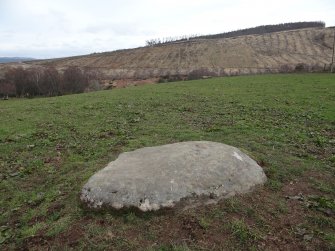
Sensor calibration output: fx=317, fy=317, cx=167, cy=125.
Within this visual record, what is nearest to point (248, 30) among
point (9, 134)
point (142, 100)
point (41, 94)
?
point (41, 94)

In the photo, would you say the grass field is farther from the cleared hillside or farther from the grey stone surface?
the cleared hillside

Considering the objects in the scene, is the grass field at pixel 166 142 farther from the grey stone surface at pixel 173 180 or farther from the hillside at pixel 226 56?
the hillside at pixel 226 56

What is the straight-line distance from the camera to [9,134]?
49.1 ft

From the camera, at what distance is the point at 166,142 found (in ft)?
40.8

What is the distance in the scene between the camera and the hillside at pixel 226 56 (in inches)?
3484

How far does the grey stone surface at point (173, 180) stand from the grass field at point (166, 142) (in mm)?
260

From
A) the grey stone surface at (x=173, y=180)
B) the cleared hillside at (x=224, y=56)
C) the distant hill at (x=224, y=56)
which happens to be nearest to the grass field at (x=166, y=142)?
the grey stone surface at (x=173, y=180)

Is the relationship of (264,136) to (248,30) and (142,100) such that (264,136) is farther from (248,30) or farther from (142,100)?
(248,30)

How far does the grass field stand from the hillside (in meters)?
66.4

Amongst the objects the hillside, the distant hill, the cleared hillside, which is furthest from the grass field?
the hillside

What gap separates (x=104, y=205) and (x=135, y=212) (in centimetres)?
72

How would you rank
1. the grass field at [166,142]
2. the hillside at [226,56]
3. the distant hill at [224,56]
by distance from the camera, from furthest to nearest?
1. the hillside at [226,56]
2. the distant hill at [224,56]
3. the grass field at [166,142]

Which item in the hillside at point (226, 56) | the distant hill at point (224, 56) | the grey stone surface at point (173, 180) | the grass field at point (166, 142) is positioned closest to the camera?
the grass field at point (166, 142)

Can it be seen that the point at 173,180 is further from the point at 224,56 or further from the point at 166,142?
the point at 224,56
